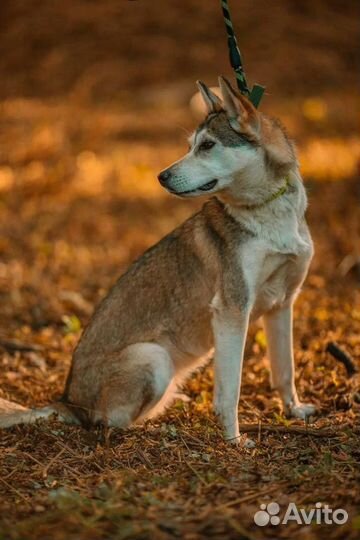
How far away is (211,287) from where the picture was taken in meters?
5.71

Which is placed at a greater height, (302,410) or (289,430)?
(289,430)

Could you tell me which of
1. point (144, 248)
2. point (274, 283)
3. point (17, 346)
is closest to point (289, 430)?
point (274, 283)

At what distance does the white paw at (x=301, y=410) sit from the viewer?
19.7ft

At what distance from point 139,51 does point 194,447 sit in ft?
51.0

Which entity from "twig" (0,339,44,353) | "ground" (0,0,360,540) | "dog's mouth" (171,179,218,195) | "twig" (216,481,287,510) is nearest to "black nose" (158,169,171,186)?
"dog's mouth" (171,179,218,195)

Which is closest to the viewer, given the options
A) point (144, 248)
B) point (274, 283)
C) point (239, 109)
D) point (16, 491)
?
point (16, 491)

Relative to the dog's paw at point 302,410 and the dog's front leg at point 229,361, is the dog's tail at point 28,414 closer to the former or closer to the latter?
the dog's front leg at point 229,361

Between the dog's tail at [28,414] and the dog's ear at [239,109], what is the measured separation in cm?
227

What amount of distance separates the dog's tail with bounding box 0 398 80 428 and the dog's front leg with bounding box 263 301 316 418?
5.01ft

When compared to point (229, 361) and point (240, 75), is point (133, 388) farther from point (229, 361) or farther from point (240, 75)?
point (240, 75)

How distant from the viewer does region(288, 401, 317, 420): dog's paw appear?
6004mm

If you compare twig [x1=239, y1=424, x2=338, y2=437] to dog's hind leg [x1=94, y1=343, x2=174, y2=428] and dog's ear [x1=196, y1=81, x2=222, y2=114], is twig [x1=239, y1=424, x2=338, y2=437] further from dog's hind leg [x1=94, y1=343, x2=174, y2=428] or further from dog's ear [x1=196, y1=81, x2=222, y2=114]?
dog's ear [x1=196, y1=81, x2=222, y2=114]

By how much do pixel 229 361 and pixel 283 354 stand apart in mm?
834

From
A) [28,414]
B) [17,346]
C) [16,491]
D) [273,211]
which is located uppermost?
[273,211]
